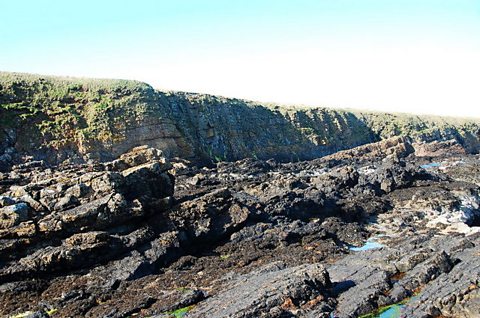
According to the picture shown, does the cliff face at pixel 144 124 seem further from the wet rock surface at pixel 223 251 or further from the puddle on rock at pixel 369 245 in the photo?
the puddle on rock at pixel 369 245

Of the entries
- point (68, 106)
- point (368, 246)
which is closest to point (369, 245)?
point (368, 246)

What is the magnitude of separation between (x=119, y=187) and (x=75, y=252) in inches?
214

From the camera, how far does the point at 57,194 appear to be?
2500 centimetres

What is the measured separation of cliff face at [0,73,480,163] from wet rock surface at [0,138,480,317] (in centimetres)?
2277

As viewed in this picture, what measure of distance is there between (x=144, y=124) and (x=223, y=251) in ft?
138

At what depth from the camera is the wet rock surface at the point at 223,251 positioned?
16.9 m

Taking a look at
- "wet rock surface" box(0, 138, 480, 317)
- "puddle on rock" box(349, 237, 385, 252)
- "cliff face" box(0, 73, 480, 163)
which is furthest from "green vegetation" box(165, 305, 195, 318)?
"cliff face" box(0, 73, 480, 163)

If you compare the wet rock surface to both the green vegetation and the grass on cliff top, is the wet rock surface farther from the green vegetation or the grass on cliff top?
the grass on cliff top

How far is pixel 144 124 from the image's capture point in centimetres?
6456

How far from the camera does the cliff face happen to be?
5812cm

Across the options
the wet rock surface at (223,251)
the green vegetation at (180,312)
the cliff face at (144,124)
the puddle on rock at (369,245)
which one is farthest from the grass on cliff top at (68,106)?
the green vegetation at (180,312)

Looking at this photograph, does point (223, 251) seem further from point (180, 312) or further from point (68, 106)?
point (68, 106)

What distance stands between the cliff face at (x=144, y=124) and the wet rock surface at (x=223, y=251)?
Answer: 74.7 ft

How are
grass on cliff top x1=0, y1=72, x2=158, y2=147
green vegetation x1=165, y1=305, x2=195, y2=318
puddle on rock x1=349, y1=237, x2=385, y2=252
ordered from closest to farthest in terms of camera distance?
green vegetation x1=165, y1=305, x2=195, y2=318 < puddle on rock x1=349, y1=237, x2=385, y2=252 < grass on cliff top x1=0, y1=72, x2=158, y2=147
